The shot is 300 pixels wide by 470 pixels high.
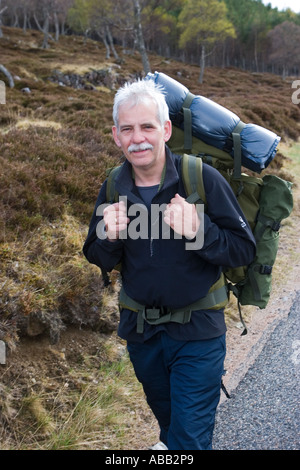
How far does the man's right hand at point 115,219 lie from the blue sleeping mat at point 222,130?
88cm

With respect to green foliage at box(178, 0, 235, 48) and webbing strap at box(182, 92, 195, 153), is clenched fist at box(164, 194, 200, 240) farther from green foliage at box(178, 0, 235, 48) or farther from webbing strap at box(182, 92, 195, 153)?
green foliage at box(178, 0, 235, 48)

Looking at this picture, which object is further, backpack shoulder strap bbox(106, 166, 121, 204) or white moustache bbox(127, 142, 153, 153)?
backpack shoulder strap bbox(106, 166, 121, 204)

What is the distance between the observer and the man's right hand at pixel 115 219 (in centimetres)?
218

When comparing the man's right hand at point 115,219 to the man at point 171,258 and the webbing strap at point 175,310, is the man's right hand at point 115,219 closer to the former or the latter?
the man at point 171,258

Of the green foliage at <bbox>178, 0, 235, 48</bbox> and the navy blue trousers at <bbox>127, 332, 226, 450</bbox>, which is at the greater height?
the green foliage at <bbox>178, 0, 235, 48</bbox>

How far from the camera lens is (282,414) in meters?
3.40

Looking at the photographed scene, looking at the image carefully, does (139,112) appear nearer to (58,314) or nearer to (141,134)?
(141,134)

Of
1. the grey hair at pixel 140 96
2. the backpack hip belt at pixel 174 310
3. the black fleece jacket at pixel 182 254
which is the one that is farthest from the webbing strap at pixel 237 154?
the backpack hip belt at pixel 174 310

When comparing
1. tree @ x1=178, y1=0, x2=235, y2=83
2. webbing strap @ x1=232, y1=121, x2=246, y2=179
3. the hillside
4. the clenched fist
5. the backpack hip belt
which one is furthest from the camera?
tree @ x1=178, y1=0, x2=235, y2=83

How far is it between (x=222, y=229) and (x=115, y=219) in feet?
1.80

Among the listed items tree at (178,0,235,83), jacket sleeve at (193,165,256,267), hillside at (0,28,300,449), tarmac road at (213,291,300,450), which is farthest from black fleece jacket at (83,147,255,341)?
tree at (178,0,235,83)

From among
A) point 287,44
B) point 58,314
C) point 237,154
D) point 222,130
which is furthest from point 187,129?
point 287,44

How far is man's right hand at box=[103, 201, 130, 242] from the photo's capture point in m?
2.18

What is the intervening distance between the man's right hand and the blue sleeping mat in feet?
2.89
